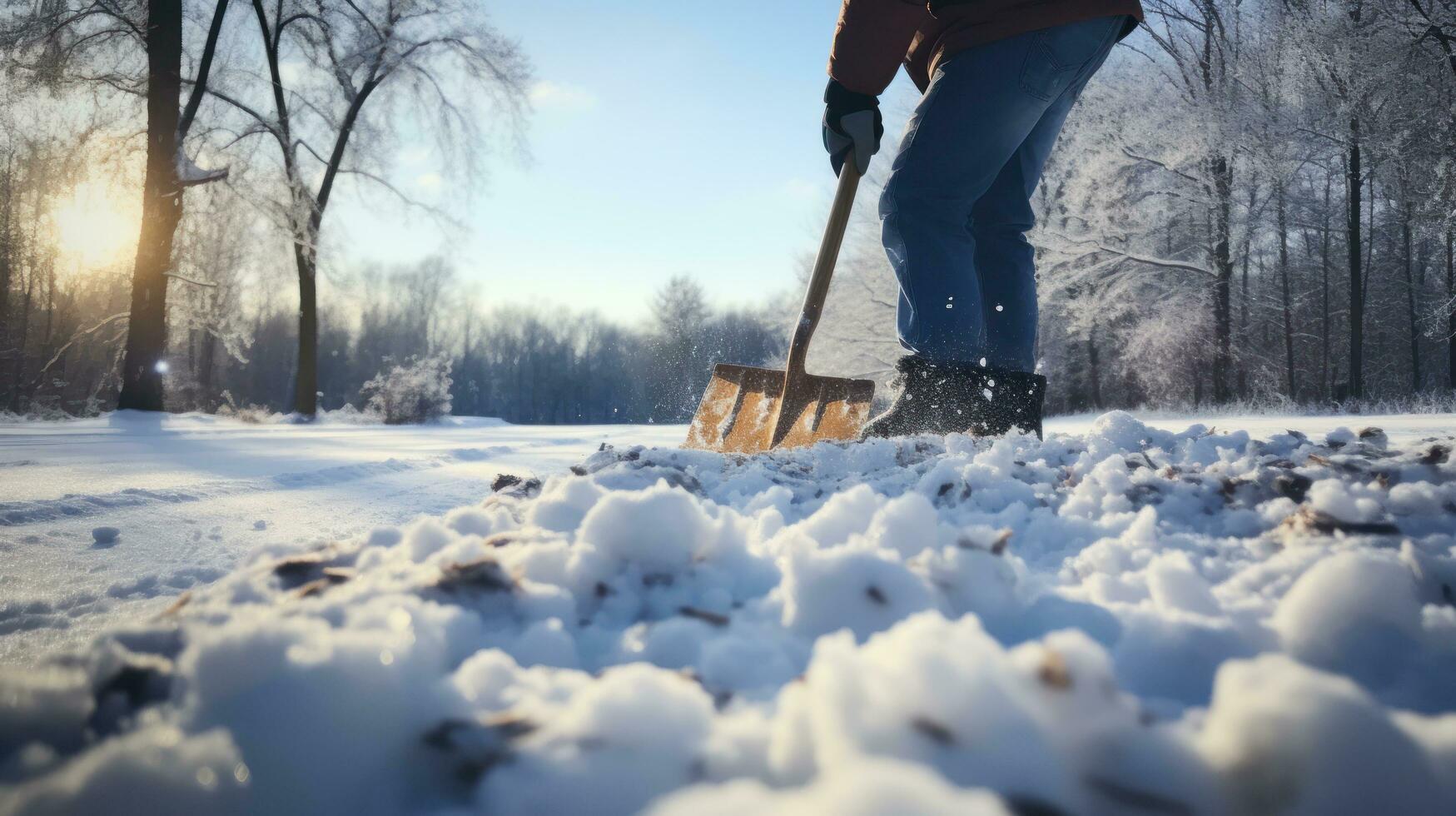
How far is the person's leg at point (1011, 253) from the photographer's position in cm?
221

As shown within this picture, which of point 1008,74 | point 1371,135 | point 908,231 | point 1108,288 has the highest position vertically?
point 1371,135

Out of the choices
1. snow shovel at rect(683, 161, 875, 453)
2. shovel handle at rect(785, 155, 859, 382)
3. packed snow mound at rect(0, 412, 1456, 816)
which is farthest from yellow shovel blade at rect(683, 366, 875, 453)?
packed snow mound at rect(0, 412, 1456, 816)

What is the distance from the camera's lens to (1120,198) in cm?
1235

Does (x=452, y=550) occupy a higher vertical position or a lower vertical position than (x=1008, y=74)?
lower

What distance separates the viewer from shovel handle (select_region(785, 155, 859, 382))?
2.38 m

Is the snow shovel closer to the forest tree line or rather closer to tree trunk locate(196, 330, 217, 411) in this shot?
the forest tree line

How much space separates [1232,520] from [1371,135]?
14.3m

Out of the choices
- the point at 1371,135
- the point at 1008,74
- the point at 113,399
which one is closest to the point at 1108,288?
the point at 1371,135

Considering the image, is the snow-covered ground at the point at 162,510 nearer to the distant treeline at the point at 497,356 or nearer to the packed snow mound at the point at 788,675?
the packed snow mound at the point at 788,675

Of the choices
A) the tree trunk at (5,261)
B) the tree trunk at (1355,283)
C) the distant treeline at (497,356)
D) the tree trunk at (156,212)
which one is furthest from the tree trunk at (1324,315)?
the tree trunk at (5,261)

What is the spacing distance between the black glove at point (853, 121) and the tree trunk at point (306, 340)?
403 inches

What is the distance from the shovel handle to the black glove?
6 cm

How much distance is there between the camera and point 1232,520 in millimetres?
850

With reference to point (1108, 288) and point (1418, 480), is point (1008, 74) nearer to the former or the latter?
point (1418, 480)
